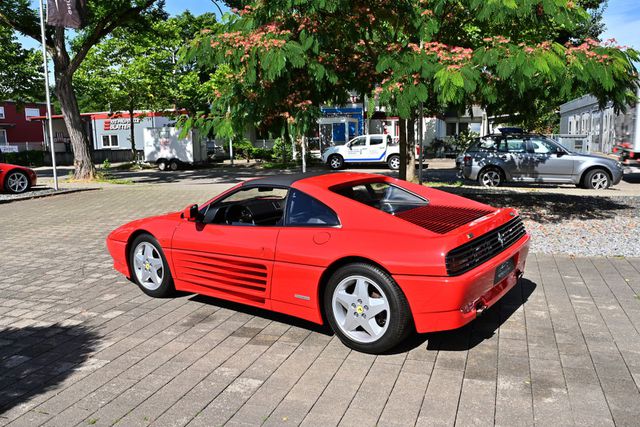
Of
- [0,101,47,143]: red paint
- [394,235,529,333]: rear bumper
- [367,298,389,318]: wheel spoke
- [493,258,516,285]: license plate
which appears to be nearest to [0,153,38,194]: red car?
[367,298,389,318]: wheel spoke

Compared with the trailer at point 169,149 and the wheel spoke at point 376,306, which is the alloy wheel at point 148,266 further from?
the trailer at point 169,149

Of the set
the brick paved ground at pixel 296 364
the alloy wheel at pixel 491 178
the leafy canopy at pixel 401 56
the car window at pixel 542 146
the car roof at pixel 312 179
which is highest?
the leafy canopy at pixel 401 56

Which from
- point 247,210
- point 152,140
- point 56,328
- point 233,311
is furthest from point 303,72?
point 152,140

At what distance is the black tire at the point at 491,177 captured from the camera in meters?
15.8

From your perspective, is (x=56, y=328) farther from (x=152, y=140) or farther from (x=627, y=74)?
(x=152, y=140)

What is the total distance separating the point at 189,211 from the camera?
511 cm

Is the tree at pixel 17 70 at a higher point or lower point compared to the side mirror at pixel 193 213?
higher

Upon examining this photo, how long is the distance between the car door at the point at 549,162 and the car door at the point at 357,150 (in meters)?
12.0

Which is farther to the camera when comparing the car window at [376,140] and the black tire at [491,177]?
the car window at [376,140]

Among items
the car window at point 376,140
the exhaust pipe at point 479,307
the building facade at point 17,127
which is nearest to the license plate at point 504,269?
the exhaust pipe at point 479,307

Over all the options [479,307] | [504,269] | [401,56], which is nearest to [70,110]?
[401,56]

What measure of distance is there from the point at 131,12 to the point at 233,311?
61.5 ft

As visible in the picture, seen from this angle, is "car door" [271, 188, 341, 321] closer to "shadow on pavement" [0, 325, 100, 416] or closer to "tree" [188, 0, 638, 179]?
"shadow on pavement" [0, 325, 100, 416]

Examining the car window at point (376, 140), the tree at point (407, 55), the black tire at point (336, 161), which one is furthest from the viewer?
the black tire at point (336, 161)
